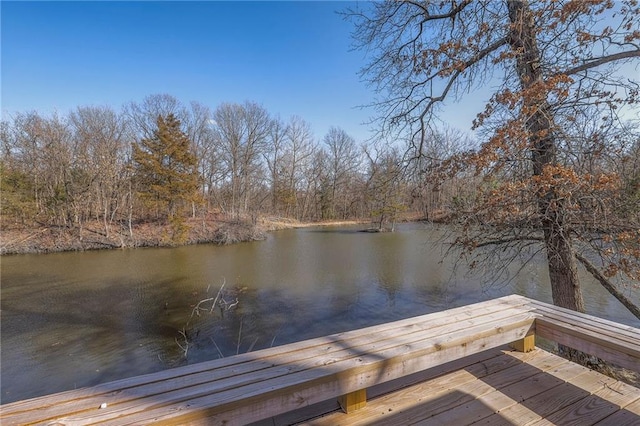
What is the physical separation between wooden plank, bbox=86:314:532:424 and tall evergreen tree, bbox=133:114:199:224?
1551 cm

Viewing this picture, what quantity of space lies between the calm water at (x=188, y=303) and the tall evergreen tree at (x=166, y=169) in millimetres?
4664

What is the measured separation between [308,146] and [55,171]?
19.2 metres

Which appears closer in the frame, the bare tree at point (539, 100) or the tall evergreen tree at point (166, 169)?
the bare tree at point (539, 100)

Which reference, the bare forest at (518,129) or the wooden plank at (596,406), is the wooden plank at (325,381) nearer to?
the wooden plank at (596,406)

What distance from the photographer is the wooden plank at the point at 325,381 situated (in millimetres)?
1078

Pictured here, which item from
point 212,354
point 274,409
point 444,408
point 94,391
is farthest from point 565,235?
point 212,354

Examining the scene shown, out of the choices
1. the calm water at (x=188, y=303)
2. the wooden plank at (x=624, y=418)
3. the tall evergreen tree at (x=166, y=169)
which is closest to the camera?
the wooden plank at (x=624, y=418)

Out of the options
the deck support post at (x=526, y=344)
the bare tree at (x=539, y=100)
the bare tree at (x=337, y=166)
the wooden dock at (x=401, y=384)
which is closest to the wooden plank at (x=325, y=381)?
the wooden dock at (x=401, y=384)

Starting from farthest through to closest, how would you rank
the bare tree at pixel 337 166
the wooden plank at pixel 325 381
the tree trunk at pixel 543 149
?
1. the bare tree at pixel 337 166
2. the tree trunk at pixel 543 149
3. the wooden plank at pixel 325 381

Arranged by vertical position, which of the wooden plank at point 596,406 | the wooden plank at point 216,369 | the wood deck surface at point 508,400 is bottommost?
the wooden plank at point 596,406

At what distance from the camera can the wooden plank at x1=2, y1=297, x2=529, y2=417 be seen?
1107 millimetres

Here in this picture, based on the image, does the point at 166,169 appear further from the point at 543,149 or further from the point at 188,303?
the point at 543,149

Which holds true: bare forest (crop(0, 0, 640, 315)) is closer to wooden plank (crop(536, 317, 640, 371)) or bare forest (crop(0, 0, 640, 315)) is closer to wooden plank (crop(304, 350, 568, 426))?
wooden plank (crop(536, 317, 640, 371))

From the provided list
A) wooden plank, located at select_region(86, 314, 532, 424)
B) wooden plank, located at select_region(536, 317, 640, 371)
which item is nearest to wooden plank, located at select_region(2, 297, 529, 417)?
wooden plank, located at select_region(86, 314, 532, 424)
